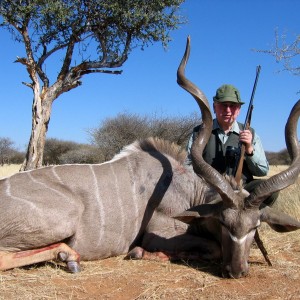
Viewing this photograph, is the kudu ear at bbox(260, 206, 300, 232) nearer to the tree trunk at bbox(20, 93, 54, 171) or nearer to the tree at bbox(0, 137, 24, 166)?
the tree trunk at bbox(20, 93, 54, 171)

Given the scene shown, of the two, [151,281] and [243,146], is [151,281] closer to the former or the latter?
[151,281]

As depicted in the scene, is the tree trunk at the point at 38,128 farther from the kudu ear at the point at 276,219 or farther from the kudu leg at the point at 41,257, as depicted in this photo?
the kudu ear at the point at 276,219

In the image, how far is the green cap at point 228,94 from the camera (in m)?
3.91

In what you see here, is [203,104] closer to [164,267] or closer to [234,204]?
[234,204]

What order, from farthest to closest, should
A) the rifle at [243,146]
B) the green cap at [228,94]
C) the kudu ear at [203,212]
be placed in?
the green cap at [228,94] < the rifle at [243,146] < the kudu ear at [203,212]

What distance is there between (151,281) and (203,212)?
0.63 meters

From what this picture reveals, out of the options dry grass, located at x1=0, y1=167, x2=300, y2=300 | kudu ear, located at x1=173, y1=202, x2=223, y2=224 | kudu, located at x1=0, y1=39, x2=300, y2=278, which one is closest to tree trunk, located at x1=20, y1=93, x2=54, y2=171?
kudu, located at x1=0, y1=39, x2=300, y2=278

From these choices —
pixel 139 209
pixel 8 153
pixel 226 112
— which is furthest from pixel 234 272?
pixel 8 153

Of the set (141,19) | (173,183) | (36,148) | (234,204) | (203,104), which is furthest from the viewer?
(141,19)

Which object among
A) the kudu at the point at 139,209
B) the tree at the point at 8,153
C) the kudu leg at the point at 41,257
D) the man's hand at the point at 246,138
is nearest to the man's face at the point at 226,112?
the man's hand at the point at 246,138

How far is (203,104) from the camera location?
3252mm

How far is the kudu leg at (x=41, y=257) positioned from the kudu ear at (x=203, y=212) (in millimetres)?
772

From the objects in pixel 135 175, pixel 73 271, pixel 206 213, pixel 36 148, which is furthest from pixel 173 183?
pixel 36 148

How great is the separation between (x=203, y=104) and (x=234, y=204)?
2.71ft
